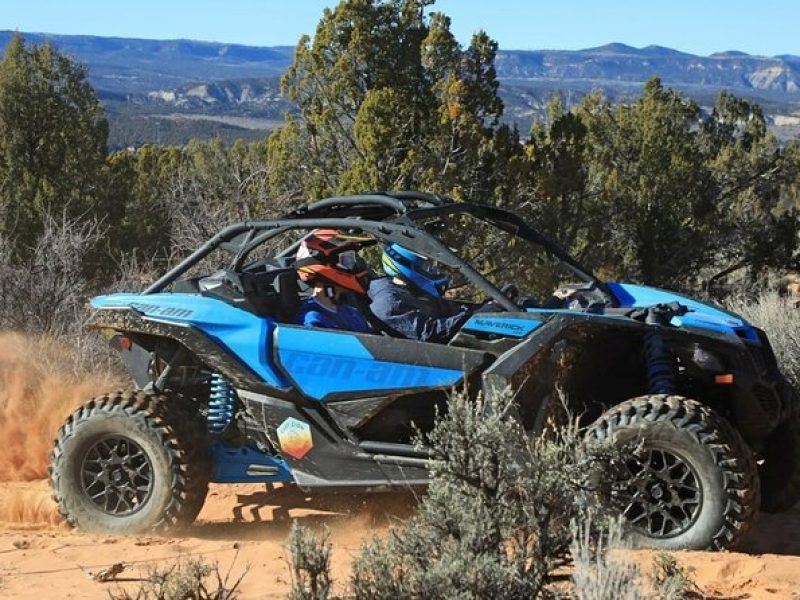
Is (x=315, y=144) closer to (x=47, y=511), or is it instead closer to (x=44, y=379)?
(x=44, y=379)

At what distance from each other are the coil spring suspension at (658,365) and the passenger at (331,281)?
1712 mm

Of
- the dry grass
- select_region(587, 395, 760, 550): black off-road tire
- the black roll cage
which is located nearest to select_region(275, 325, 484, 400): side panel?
the black roll cage

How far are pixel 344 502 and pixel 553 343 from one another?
1921mm

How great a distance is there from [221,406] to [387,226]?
1579mm

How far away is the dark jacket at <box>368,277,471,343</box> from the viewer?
6281 mm

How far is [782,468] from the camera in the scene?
622 centimetres

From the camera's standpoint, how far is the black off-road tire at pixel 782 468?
6.16 meters

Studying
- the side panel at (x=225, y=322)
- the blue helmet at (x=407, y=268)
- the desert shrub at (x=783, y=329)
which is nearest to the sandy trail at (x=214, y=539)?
the side panel at (x=225, y=322)

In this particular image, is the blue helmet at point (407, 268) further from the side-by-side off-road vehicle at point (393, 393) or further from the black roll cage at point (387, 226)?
the side-by-side off-road vehicle at point (393, 393)

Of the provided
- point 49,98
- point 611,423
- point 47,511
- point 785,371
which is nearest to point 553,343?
point 611,423

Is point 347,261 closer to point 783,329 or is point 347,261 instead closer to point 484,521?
point 484,521

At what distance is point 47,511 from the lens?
6.44 m

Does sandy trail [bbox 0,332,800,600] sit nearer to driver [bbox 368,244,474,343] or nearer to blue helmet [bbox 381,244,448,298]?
driver [bbox 368,244,474,343]

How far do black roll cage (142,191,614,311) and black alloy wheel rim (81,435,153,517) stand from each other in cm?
95
